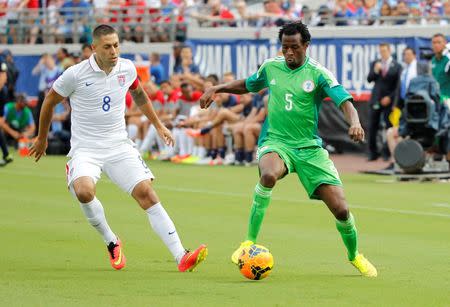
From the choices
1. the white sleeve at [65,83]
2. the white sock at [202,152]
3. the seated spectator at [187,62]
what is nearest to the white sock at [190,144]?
the white sock at [202,152]

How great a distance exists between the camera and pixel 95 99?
1178 centimetres

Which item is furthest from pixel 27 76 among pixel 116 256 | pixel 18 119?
pixel 116 256

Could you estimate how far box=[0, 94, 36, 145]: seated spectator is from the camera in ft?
103

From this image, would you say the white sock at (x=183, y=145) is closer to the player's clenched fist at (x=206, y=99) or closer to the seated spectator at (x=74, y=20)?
the seated spectator at (x=74, y=20)

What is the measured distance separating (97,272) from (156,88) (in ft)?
57.7

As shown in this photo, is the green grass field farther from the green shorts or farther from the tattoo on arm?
the tattoo on arm

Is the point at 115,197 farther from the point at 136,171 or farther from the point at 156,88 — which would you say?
the point at 156,88

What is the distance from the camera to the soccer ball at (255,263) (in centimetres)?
1084

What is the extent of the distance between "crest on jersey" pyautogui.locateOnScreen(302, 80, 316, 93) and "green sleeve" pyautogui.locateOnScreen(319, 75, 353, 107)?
2.8 inches

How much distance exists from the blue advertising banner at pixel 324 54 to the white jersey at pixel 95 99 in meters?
15.7

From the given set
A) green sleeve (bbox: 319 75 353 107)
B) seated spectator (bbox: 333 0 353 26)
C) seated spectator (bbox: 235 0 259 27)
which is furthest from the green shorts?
seated spectator (bbox: 235 0 259 27)

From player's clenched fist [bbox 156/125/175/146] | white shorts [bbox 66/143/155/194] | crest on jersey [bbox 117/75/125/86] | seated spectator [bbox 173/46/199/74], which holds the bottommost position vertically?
seated spectator [bbox 173/46/199/74]

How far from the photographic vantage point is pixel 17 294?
1011 centimetres

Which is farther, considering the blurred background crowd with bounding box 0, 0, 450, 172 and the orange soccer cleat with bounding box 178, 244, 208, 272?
the blurred background crowd with bounding box 0, 0, 450, 172
